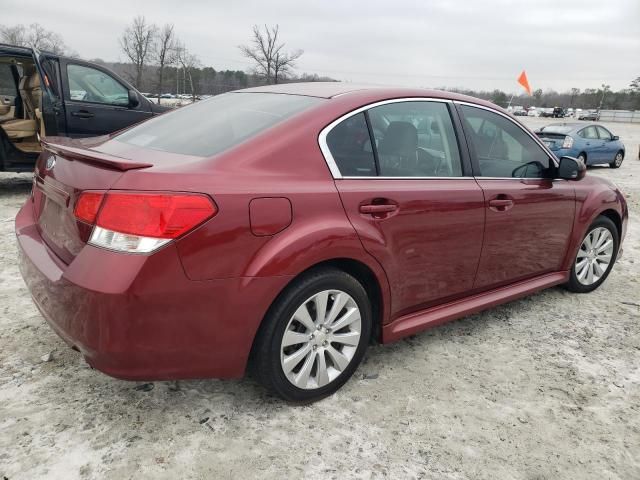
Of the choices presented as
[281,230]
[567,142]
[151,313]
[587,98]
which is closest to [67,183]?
[151,313]

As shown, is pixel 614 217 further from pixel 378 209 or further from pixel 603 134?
pixel 603 134

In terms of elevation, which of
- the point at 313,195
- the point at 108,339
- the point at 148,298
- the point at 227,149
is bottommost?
the point at 108,339

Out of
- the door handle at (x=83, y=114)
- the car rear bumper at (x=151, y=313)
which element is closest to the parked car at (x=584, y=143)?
the door handle at (x=83, y=114)

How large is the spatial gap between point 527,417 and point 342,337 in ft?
3.32

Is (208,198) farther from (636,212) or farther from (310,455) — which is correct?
(636,212)

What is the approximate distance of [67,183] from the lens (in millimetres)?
2225

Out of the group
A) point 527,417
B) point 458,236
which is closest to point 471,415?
point 527,417

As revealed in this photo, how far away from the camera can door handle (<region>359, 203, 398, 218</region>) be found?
98.2 inches

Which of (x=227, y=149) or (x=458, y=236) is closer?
(x=227, y=149)

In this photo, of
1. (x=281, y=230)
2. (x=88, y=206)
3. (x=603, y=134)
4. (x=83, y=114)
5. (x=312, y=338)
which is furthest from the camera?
(x=603, y=134)

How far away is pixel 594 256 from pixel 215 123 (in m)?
3.41

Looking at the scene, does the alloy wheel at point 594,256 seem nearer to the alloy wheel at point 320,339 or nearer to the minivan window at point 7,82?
the alloy wheel at point 320,339

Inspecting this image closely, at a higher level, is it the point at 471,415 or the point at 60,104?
the point at 60,104

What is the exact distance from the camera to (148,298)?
1.93m
